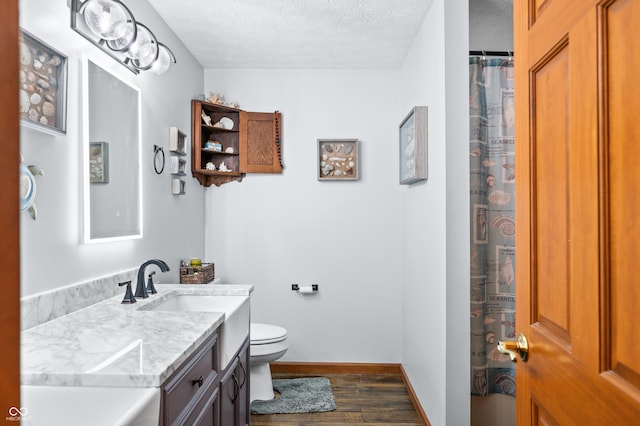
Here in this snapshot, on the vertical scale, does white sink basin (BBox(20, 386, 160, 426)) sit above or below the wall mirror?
below

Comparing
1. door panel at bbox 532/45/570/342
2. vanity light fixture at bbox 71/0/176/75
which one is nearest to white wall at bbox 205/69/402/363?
vanity light fixture at bbox 71/0/176/75

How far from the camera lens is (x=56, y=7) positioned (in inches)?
59.4

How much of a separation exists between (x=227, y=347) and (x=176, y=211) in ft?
4.21

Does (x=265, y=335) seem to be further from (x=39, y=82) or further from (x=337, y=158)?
(x=39, y=82)

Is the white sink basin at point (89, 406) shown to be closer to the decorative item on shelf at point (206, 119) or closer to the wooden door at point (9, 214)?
the wooden door at point (9, 214)

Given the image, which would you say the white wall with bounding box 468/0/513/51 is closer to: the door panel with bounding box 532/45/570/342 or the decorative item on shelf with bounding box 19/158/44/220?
the door panel with bounding box 532/45/570/342

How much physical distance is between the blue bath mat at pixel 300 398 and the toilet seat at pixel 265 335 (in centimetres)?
42

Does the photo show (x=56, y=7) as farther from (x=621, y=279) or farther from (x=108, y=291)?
(x=621, y=279)

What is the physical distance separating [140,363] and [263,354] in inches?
65.1

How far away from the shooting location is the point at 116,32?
5.63 feet

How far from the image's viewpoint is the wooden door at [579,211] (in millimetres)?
642

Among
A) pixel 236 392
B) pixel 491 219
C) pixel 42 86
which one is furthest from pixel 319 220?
pixel 42 86

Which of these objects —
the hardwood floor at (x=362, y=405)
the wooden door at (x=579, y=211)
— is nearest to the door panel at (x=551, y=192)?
the wooden door at (x=579, y=211)

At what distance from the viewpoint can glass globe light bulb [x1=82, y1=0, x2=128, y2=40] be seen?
161 centimetres
